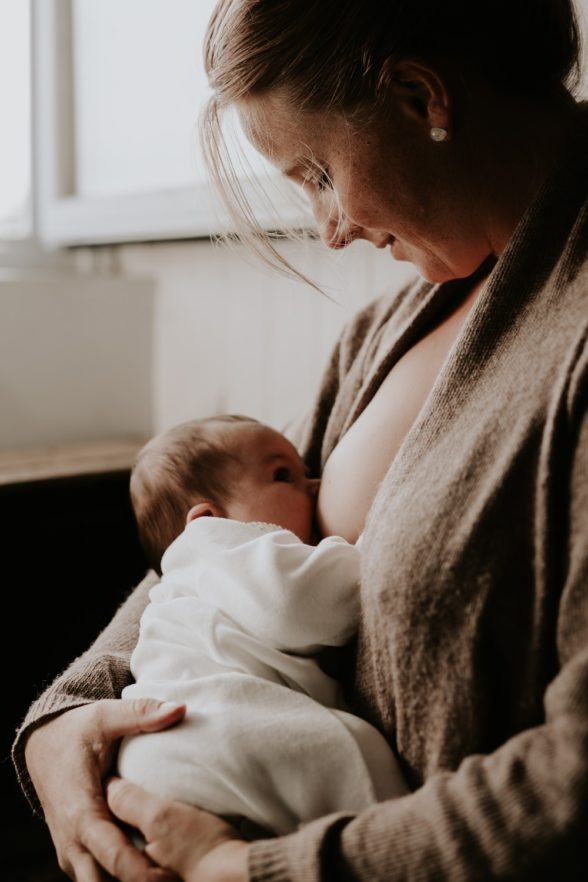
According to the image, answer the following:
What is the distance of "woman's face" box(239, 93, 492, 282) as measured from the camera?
929 mm

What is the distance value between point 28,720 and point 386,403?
Result: 548 mm

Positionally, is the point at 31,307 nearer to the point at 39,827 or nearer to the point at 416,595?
the point at 39,827

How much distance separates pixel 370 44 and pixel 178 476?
0.54 m

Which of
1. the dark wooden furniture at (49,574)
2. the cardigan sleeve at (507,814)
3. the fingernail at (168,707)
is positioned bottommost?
the dark wooden furniture at (49,574)

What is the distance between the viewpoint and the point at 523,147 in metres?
0.93

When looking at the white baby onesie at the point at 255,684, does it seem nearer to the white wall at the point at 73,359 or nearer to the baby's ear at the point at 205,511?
the baby's ear at the point at 205,511

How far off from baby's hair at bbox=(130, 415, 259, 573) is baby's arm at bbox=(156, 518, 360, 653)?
0.17m

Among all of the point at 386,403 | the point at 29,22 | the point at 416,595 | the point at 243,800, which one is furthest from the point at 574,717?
the point at 29,22

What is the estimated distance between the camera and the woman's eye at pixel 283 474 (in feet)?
3.79

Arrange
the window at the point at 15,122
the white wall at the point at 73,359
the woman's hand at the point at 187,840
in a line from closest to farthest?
1. the woman's hand at the point at 187,840
2. the white wall at the point at 73,359
3. the window at the point at 15,122

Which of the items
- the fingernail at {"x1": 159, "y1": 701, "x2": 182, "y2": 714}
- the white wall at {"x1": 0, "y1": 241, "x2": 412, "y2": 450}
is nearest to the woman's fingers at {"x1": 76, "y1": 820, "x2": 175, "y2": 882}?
the fingernail at {"x1": 159, "y1": 701, "x2": 182, "y2": 714}

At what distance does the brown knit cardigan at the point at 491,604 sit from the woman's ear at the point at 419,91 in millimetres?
129

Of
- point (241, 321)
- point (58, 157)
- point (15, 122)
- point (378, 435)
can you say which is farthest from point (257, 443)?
point (15, 122)

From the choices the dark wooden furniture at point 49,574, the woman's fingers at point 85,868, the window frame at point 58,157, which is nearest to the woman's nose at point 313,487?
the woman's fingers at point 85,868
